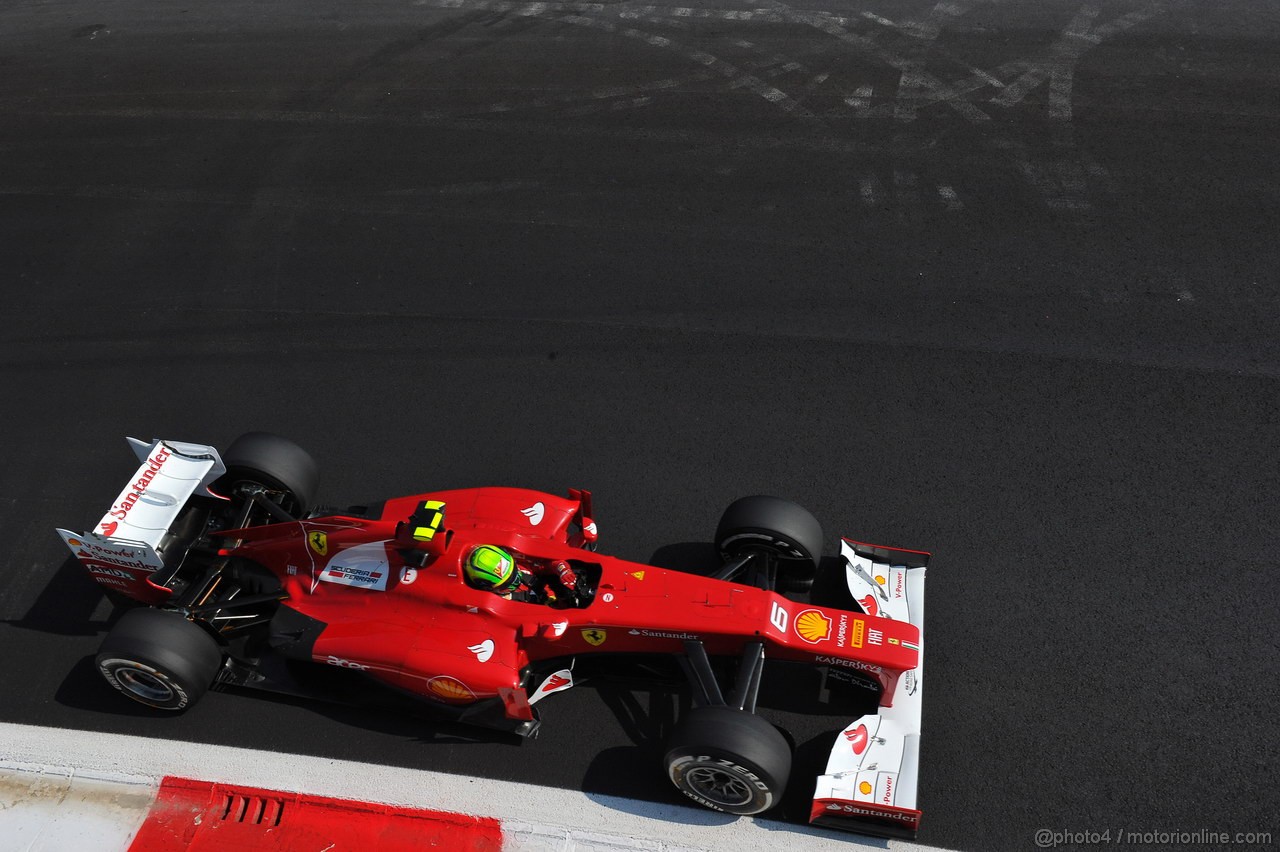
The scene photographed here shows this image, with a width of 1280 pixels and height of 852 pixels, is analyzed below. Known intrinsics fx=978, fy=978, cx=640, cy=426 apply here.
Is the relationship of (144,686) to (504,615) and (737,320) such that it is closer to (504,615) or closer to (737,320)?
(504,615)

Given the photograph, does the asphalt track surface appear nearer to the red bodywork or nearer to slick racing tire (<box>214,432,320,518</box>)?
the red bodywork

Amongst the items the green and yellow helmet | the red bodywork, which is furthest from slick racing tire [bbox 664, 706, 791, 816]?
the green and yellow helmet

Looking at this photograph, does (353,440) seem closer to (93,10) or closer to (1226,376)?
(1226,376)

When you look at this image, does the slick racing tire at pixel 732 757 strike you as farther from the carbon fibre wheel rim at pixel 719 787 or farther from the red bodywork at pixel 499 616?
the red bodywork at pixel 499 616

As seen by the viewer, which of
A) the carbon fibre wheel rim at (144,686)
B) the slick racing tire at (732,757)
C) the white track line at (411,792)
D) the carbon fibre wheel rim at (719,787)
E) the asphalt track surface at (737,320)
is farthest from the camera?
the asphalt track surface at (737,320)

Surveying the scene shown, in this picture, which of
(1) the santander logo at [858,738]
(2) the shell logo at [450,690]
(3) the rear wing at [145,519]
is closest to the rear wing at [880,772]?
(1) the santander logo at [858,738]

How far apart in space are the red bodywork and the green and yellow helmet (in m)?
0.07

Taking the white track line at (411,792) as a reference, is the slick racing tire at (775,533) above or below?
above

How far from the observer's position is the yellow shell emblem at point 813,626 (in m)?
6.31

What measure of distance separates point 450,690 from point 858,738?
2.62m

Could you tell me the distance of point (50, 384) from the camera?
30.8ft

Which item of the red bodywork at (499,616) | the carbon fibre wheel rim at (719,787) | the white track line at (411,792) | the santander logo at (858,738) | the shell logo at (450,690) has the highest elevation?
the red bodywork at (499,616)

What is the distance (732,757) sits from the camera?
18.5 ft

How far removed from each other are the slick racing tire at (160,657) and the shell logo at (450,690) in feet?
5.12
